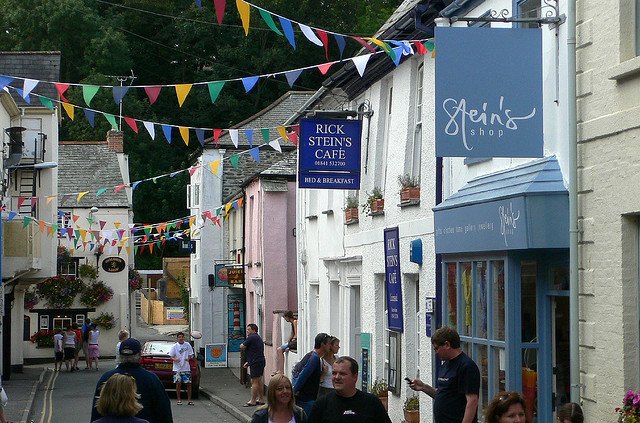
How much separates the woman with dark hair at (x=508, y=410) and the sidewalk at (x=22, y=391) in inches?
608

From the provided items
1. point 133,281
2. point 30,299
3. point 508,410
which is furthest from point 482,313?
point 133,281

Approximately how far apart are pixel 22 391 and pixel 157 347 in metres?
3.75

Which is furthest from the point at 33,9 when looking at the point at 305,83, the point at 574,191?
the point at 574,191

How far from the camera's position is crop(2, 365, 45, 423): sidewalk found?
2103 centimetres

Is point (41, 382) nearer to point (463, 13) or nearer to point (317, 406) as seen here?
point (463, 13)

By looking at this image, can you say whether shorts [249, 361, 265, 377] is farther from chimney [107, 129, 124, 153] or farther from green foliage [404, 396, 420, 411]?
chimney [107, 129, 124, 153]

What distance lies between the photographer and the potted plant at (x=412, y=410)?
592 inches

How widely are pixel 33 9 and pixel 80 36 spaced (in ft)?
9.54

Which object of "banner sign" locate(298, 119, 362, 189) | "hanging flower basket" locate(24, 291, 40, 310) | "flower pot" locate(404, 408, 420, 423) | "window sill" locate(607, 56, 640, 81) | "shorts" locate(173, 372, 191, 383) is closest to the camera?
"window sill" locate(607, 56, 640, 81)

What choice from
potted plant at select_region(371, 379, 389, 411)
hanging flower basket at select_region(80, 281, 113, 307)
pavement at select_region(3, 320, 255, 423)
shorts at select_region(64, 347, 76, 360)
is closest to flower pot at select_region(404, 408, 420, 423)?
potted plant at select_region(371, 379, 389, 411)

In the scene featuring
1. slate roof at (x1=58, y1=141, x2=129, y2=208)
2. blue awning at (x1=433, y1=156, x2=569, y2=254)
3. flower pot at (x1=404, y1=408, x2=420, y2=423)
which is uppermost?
slate roof at (x1=58, y1=141, x2=129, y2=208)

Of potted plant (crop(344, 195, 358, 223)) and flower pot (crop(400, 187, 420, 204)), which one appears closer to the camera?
flower pot (crop(400, 187, 420, 204))

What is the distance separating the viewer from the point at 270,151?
3784 centimetres

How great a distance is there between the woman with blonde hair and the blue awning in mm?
4402
